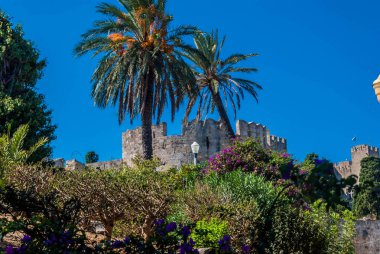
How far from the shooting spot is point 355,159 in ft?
183

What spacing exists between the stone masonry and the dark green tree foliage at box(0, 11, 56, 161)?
122 feet

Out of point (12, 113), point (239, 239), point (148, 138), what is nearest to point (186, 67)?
point (148, 138)

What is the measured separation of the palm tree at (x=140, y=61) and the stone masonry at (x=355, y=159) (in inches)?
1423

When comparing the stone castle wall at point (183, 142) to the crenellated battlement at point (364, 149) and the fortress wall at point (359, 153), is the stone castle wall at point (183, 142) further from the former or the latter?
the crenellated battlement at point (364, 149)

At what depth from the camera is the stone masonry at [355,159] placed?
2184 inches

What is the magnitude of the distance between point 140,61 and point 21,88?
705 centimetres

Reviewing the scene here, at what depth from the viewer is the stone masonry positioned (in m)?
55.5

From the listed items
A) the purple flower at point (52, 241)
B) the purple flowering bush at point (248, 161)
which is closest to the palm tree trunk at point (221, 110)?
the purple flowering bush at point (248, 161)

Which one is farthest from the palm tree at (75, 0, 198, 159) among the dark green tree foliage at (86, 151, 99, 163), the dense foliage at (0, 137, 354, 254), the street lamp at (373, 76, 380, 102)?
the dark green tree foliage at (86, 151, 99, 163)

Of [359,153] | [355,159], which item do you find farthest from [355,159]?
[359,153]

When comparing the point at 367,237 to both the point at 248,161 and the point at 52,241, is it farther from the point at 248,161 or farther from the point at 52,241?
the point at 52,241

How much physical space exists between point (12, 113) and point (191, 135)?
12.9 meters

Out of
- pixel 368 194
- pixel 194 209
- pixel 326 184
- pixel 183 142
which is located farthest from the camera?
pixel 368 194

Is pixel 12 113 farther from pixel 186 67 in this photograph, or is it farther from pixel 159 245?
pixel 159 245
